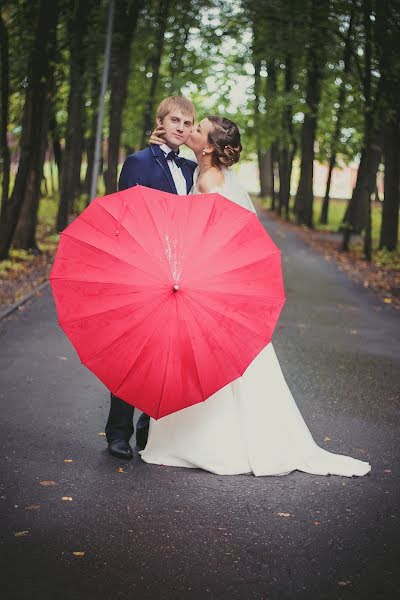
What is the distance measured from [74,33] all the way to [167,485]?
18.3m

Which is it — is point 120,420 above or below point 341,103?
below

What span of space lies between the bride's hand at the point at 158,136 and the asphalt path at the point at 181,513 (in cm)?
218

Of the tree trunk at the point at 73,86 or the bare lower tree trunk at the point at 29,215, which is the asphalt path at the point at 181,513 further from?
the tree trunk at the point at 73,86

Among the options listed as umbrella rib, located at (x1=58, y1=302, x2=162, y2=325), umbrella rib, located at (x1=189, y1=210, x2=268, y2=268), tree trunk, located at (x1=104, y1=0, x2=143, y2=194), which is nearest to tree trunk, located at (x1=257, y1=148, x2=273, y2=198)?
tree trunk, located at (x1=104, y1=0, x2=143, y2=194)

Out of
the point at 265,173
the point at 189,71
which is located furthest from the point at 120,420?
the point at 265,173

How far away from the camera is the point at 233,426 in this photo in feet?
19.2

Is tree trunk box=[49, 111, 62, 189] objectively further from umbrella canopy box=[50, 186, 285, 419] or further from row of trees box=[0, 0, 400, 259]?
umbrella canopy box=[50, 186, 285, 419]

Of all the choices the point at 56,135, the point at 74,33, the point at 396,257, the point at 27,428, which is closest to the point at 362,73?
the point at 396,257

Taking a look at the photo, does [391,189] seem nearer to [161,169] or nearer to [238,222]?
[161,169]

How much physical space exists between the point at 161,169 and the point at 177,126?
0.32 metres

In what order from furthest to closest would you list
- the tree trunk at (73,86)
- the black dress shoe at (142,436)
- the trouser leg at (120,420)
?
the tree trunk at (73,86)
the black dress shoe at (142,436)
the trouser leg at (120,420)

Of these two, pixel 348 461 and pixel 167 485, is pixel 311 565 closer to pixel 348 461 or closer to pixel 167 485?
pixel 167 485

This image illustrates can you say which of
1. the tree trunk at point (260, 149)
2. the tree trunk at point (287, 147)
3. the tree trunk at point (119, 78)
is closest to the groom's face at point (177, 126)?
the tree trunk at point (119, 78)

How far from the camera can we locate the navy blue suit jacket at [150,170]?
5.91 metres
